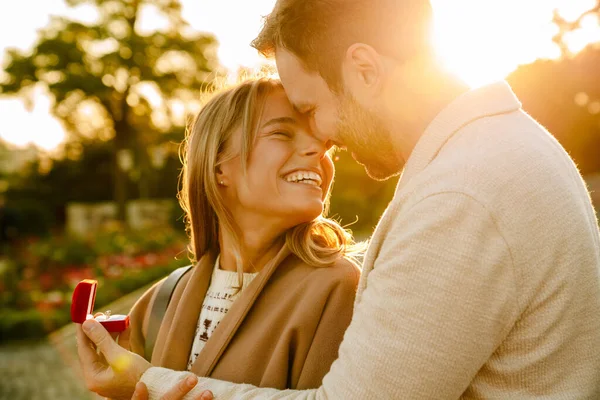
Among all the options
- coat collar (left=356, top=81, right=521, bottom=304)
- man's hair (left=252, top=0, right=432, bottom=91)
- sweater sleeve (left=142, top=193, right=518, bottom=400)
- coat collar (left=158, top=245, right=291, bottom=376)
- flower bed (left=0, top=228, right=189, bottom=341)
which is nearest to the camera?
sweater sleeve (left=142, top=193, right=518, bottom=400)

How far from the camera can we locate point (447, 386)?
4.81ft

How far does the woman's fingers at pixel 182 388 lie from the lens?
2.04 meters

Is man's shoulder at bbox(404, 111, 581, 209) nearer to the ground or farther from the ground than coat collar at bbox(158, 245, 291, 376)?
farther from the ground

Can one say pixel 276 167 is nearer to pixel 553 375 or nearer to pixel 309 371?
pixel 309 371

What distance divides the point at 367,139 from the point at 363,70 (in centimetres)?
23

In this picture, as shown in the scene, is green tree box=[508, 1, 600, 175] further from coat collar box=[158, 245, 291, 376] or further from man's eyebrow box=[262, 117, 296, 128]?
coat collar box=[158, 245, 291, 376]

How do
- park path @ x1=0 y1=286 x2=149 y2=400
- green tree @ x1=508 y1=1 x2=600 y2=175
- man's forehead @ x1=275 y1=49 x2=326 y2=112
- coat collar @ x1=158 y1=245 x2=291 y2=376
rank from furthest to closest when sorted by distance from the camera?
green tree @ x1=508 y1=1 x2=600 y2=175, park path @ x1=0 y1=286 x2=149 y2=400, coat collar @ x1=158 y1=245 x2=291 y2=376, man's forehead @ x1=275 y1=49 x2=326 y2=112

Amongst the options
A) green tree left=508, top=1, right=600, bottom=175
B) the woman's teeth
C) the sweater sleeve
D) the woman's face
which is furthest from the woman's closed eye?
green tree left=508, top=1, right=600, bottom=175

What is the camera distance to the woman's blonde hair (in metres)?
2.71

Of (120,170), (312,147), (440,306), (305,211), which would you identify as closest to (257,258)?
(305,211)

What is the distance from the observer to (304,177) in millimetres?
2682

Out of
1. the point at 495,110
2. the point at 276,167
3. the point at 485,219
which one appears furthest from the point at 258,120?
the point at 485,219

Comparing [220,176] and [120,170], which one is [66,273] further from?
[120,170]

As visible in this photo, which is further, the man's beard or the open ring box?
the open ring box
